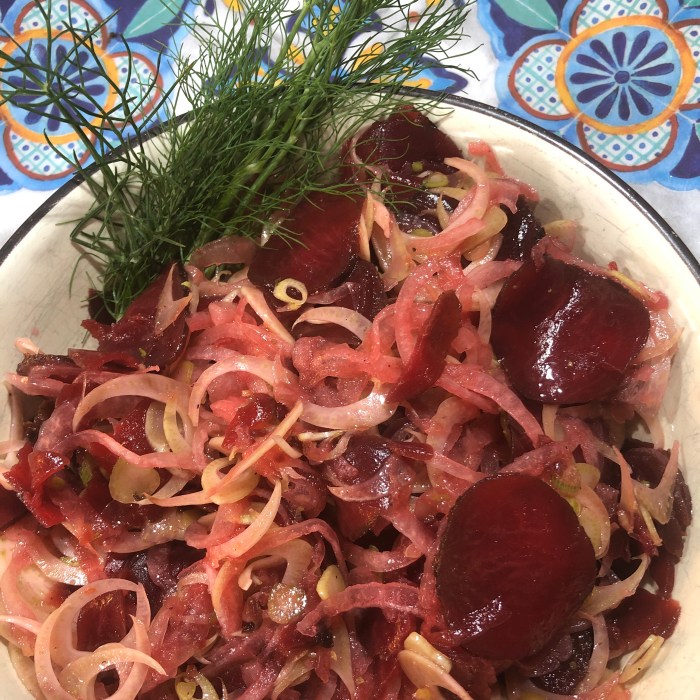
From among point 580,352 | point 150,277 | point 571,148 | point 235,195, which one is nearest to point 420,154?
point 571,148

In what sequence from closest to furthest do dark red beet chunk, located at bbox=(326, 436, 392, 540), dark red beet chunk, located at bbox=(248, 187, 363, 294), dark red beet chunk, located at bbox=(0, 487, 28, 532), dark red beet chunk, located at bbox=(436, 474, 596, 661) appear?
dark red beet chunk, located at bbox=(436, 474, 596, 661) → dark red beet chunk, located at bbox=(326, 436, 392, 540) → dark red beet chunk, located at bbox=(0, 487, 28, 532) → dark red beet chunk, located at bbox=(248, 187, 363, 294)

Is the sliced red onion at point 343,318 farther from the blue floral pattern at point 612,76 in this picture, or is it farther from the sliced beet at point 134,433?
the blue floral pattern at point 612,76

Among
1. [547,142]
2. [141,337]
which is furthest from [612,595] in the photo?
[141,337]

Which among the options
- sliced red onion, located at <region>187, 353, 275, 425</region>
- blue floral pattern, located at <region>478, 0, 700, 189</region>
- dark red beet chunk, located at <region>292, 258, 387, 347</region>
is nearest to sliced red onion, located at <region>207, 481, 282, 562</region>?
sliced red onion, located at <region>187, 353, 275, 425</region>

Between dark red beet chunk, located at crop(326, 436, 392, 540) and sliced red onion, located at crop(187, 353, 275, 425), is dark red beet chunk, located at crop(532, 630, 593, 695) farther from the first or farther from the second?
sliced red onion, located at crop(187, 353, 275, 425)

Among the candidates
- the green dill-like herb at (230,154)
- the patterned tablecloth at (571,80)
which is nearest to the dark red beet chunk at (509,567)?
the green dill-like herb at (230,154)

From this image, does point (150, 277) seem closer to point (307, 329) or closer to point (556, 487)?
point (307, 329)
